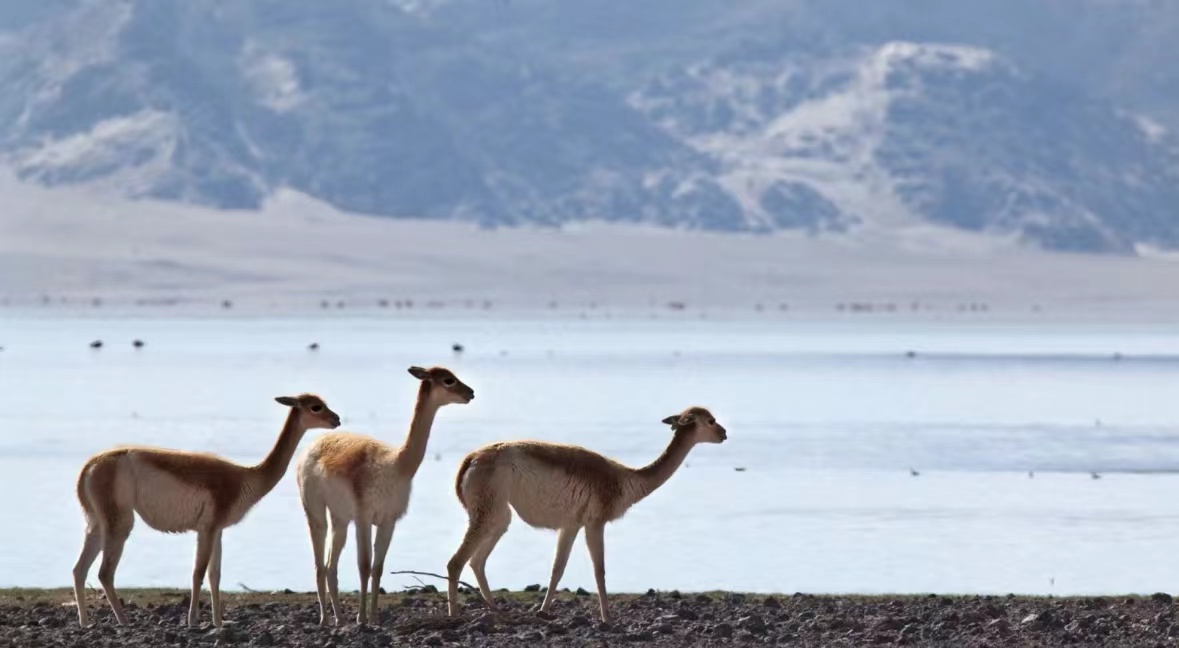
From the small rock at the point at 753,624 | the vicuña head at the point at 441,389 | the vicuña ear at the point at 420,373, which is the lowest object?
the small rock at the point at 753,624

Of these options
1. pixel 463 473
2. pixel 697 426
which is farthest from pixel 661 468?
pixel 463 473

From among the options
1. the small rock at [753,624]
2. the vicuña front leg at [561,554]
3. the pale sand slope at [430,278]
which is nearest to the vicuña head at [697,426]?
the vicuña front leg at [561,554]

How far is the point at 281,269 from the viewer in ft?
599

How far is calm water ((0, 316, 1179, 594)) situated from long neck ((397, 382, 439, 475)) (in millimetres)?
3549

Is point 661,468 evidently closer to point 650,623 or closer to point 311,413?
point 650,623

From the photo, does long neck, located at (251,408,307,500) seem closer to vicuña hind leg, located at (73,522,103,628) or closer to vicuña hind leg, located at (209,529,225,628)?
vicuña hind leg, located at (209,529,225,628)

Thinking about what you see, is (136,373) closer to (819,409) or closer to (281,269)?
(819,409)

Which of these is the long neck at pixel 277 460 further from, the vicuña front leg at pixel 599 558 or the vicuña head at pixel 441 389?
the vicuña front leg at pixel 599 558

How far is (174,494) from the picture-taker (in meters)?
13.8

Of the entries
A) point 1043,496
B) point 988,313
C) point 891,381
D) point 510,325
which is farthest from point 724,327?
point 1043,496

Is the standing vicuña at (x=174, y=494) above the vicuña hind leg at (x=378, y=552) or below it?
above

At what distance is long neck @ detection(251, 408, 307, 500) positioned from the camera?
46.2 ft

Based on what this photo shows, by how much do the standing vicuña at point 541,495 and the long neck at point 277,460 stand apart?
102 centimetres

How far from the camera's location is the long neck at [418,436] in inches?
543
